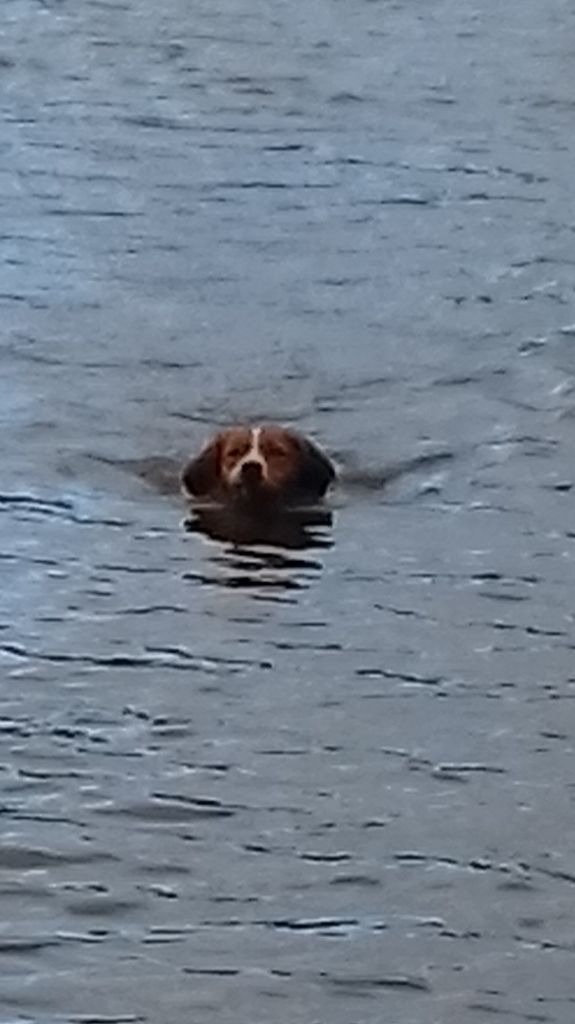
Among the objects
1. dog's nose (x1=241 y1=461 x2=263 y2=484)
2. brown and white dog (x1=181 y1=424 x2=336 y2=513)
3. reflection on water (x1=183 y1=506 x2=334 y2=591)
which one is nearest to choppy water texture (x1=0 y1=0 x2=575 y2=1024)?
reflection on water (x1=183 y1=506 x2=334 y2=591)

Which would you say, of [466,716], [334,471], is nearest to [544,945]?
[466,716]

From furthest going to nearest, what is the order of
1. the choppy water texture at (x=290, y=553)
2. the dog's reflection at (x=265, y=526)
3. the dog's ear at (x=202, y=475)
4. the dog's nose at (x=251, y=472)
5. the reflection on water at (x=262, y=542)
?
the dog's ear at (x=202, y=475) < the dog's nose at (x=251, y=472) < the dog's reflection at (x=265, y=526) < the reflection on water at (x=262, y=542) < the choppy water texture at (x=290, y=553)

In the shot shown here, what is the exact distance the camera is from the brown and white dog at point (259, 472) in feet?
43.9

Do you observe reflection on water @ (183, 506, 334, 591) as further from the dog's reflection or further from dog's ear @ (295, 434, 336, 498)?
dog's ear @ (295, 434, 336, 498)

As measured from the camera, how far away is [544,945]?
9.17 meters

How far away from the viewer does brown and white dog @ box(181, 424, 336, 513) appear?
13.4 m

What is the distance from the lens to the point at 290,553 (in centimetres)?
1291

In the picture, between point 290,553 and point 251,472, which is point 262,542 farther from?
point 251,472

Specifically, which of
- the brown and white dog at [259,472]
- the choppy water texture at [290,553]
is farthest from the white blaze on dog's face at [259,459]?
the choppy water texture at [290,553]

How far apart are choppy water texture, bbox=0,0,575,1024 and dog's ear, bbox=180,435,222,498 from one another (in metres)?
0.17

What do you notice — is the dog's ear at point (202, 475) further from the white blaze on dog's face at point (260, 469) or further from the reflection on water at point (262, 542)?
the reflection on water at point (262, 542)

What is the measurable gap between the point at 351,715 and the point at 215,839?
1119 millimetres

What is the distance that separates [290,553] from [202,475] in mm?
752

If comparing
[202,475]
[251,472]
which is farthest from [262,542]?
[202,475]
